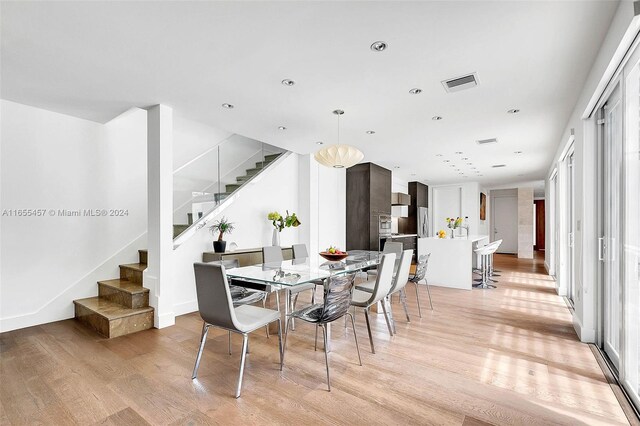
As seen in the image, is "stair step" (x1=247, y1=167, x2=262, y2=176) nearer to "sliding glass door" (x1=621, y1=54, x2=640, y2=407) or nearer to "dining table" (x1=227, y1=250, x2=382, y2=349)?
"dining table" (x1=227, y1=250, x2=382, y2=349)

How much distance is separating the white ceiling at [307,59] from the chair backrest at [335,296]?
1.84m

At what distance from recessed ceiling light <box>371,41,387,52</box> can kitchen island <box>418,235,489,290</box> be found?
413 centimetres

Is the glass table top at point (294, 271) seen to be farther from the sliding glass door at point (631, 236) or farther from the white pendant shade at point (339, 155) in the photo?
the sliding glass door at point (631, 236)

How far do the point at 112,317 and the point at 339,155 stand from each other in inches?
123

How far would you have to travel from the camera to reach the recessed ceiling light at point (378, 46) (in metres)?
2.40

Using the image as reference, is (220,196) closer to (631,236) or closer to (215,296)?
(215,296)

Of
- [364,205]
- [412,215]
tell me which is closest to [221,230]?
[364,205]

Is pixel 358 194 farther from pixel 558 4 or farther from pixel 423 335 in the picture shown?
pixel 558 4

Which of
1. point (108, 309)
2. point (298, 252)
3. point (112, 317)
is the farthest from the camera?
point (298, 252)

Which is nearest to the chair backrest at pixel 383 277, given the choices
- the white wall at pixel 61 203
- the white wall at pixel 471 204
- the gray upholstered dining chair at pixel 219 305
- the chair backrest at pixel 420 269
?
the chair backrest at pixel 420 269

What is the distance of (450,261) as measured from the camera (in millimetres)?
5926

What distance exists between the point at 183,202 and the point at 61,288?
5.92 ft

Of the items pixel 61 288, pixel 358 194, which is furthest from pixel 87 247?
pixel 358 194

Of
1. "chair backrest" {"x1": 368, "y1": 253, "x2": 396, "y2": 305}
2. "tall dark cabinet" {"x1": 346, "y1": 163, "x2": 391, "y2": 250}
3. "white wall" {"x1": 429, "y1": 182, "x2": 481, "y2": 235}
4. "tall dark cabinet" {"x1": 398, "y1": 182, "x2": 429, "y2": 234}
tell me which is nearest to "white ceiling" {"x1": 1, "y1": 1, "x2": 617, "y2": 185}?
"chair backrest" {"x1": 368, "y1": 253, "x2": 396, "y2": 305}
